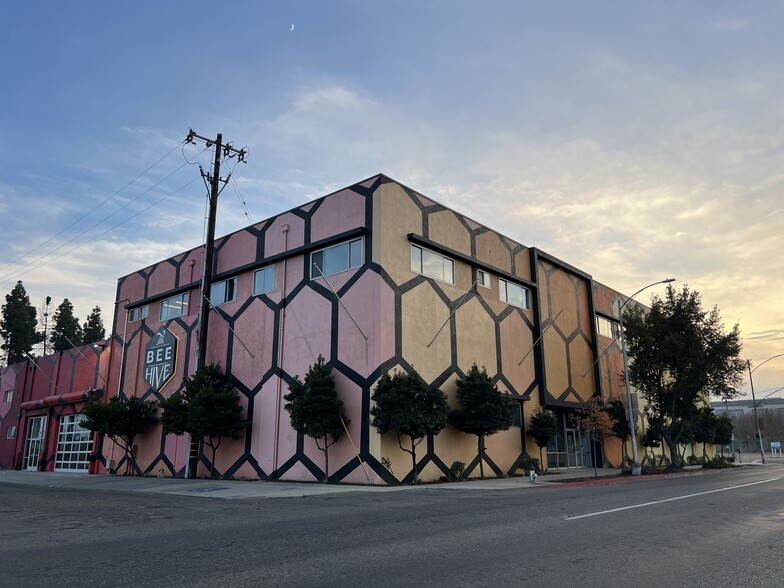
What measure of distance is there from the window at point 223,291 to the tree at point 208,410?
11.9 feet

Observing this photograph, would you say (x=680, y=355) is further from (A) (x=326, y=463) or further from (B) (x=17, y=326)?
(B) (x=17, y=326)

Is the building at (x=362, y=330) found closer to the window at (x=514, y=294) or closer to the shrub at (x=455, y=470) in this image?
the window at (x=514, y=294)

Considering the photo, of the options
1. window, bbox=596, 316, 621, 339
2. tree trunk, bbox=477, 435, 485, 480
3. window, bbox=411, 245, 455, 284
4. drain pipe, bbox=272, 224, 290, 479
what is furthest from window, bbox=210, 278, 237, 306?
window, bbox=596, 316, 621, 339

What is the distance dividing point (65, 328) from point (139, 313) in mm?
41571

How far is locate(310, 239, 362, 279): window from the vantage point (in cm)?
2309

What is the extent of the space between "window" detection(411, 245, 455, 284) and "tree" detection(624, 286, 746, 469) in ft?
44.5

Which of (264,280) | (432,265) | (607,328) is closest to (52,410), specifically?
(264,280)

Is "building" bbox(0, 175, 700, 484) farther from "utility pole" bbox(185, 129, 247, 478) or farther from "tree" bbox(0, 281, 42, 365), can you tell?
"tree" bbox(0, 281, 42, 365)

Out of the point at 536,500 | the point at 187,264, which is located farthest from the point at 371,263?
the point at 187,264

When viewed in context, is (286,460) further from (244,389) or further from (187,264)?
(187,264)

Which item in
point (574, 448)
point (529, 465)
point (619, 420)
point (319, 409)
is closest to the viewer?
point (319, 409)

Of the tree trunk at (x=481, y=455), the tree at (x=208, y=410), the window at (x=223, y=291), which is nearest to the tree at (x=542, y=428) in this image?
the tree trunk at (x=481, y=455)

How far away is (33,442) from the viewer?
Result: 1575 inches

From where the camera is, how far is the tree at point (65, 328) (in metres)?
68.0
